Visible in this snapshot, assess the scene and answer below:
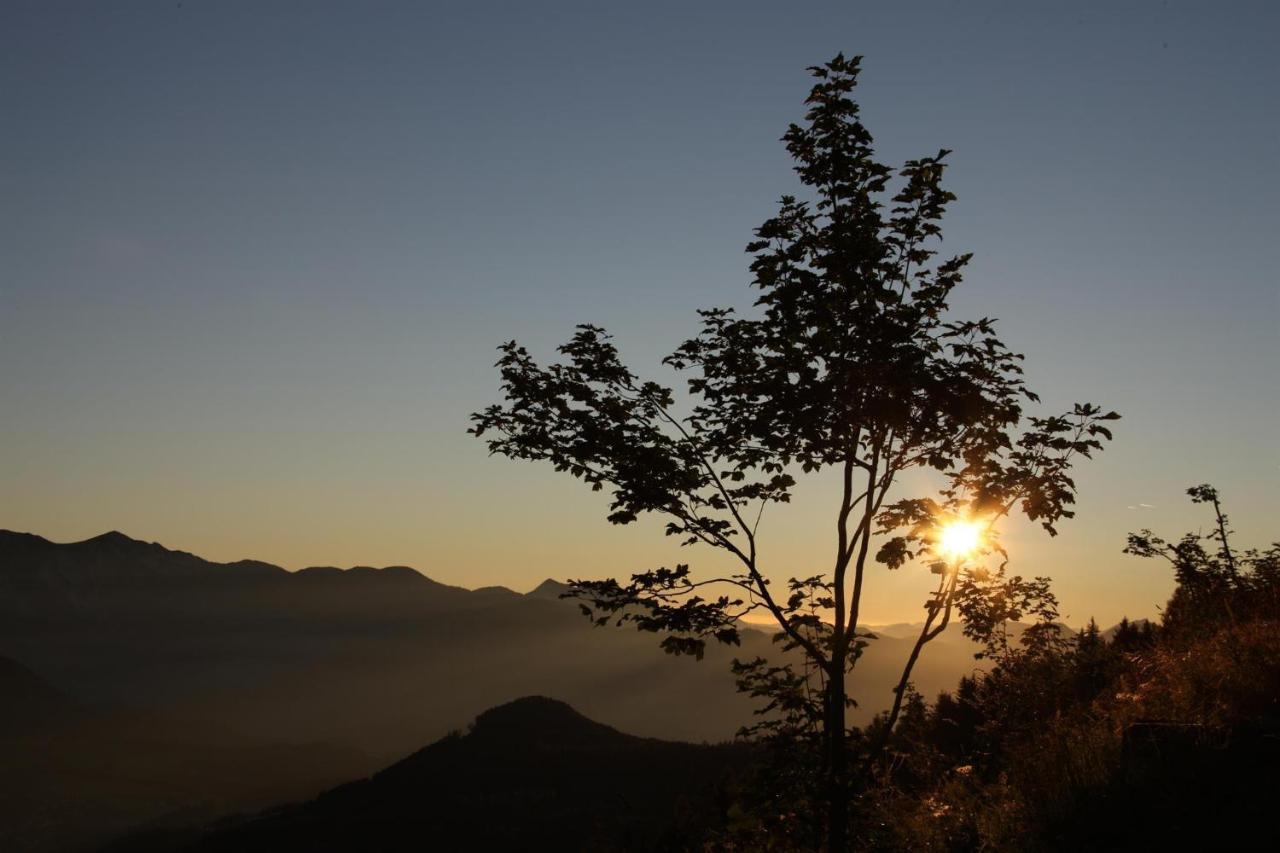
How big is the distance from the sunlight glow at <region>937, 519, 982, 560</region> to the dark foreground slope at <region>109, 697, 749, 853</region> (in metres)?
50.9

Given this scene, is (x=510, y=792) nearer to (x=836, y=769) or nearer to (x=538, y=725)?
(x=538, y=725)

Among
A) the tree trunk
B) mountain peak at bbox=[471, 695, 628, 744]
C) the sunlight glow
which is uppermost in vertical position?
the sunlight glow

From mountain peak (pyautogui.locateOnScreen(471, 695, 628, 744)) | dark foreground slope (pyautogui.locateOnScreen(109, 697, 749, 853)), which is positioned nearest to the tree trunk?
dark foreground slope (pyautogui.locateOnScreen(109, 697, 749, 853))

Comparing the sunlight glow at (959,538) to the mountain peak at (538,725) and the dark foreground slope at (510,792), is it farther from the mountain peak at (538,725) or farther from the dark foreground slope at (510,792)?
the mountain peak at (538,725)

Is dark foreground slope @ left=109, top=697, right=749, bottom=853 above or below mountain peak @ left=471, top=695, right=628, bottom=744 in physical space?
below

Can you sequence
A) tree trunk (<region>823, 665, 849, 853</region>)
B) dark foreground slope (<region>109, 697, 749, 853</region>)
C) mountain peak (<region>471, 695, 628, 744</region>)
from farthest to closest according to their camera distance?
mountain peak (<region>471, 695, 628, 744</region>) < dark foreground slope (<region>109, 697, 749, 853</region>) < tree trunk (<region>823, 665, 849, 853</region>)

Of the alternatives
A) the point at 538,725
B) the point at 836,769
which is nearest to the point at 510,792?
the point at 538,725

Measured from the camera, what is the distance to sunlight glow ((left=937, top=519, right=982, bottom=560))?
342 inches

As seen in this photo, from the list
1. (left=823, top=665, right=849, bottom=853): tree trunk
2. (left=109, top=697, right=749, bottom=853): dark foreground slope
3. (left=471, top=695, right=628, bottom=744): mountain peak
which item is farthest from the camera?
(left=471, top=695, right=628, bottom=744): mountain peak

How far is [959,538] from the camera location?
8.90 m

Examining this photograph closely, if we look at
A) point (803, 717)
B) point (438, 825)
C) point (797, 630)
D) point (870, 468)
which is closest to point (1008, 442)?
point (870, 468)

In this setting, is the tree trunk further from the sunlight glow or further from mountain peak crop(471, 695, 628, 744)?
mountain peak crop(471, 695, 628, 744)

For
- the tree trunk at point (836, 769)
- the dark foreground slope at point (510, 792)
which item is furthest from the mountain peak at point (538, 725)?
the tree trunk at point (836, 769)

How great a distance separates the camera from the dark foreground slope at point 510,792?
74.6 m
